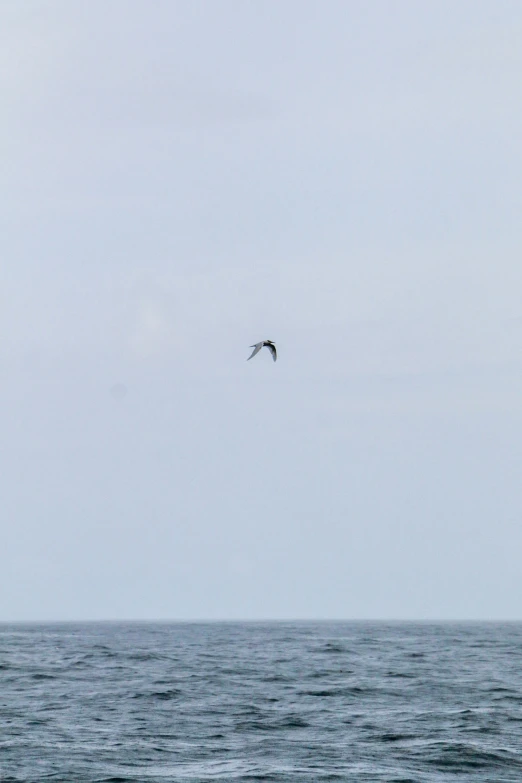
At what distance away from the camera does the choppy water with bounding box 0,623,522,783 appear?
92.2 ft

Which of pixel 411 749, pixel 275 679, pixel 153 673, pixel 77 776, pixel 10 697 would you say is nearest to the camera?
pixel 77 776

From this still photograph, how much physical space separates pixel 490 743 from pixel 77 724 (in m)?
13.3

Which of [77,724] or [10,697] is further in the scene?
[10,697]

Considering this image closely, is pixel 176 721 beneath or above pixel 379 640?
beneath

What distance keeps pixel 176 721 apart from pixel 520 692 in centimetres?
1573

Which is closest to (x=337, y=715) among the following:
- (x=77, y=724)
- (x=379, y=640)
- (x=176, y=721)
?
(x=176, y=721)

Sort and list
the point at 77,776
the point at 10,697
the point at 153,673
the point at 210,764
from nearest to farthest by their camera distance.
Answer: the point at 77,776 < the point at 210,764 < the point at 10,697 < the point at 153,673

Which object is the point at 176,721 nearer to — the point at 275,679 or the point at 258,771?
the point at 258,771

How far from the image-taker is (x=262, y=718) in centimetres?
3697

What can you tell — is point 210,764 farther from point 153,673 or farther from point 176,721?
point 153,673

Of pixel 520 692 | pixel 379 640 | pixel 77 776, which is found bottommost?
pixel 77 776

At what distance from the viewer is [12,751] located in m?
30.2

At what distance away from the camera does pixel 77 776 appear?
87.9ft

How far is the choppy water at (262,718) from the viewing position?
2811 centimetres
